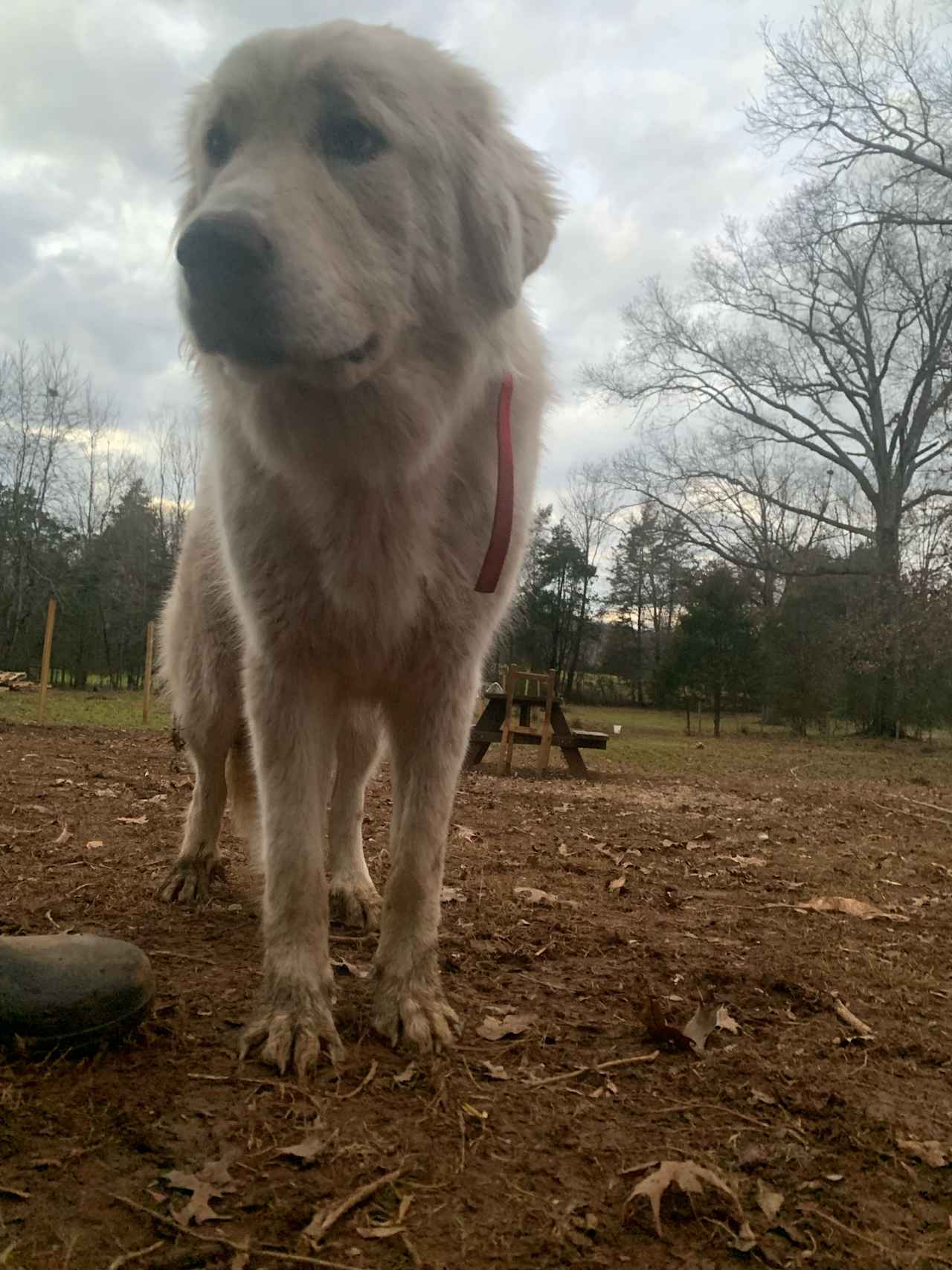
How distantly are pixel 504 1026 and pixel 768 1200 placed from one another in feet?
2.65

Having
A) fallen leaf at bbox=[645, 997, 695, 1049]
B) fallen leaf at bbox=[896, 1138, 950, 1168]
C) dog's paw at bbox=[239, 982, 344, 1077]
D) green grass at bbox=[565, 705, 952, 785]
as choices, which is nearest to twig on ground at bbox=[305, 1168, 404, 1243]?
dog's paw at bbox=[239, 982, 344, 1077]

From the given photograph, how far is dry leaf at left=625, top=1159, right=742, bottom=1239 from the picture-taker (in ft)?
4.93

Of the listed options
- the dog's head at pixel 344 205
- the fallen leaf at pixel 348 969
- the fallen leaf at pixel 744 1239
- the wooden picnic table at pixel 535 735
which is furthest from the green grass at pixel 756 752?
the fallen leaf at pixel 744 1239

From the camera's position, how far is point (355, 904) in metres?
3.15

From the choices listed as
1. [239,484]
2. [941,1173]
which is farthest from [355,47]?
[941,1173]

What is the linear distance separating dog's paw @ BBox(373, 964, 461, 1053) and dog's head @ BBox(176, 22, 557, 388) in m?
1.48

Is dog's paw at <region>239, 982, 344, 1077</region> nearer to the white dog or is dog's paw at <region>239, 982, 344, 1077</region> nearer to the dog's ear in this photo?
the white dog

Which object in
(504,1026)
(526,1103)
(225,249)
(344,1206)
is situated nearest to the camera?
(344,1206)

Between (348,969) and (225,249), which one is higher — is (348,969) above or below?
below

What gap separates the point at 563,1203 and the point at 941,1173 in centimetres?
77

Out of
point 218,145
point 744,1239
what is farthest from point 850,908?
point 218,145

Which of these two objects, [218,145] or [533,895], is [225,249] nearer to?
[218,145]

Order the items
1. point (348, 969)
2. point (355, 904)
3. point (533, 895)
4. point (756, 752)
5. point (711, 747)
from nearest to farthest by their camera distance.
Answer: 1. point (348, 969)
2. point (355, 904)
3. point (533, 895)
4. point (756, 752)
5. point (711, 747)

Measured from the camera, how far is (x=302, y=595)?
2207mm
